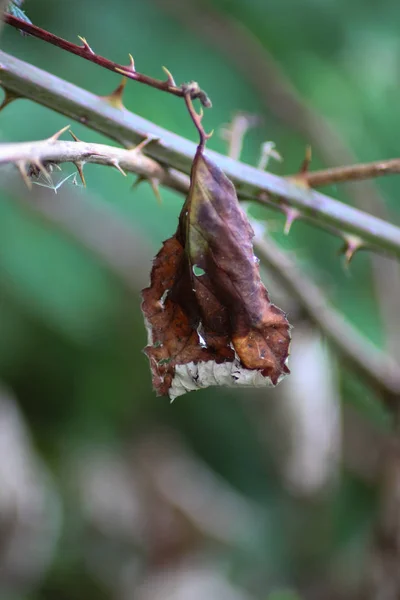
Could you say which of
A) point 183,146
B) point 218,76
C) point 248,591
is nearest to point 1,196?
point 218,76

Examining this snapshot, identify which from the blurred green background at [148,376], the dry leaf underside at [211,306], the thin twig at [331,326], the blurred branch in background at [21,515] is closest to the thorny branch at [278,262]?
the thin twig at [331,326]

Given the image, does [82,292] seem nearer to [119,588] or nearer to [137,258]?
[137,258]

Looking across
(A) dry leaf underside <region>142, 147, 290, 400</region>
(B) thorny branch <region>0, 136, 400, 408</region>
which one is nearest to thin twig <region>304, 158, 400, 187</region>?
(B) thorny branch <region>0, 136, 400, 408</region>

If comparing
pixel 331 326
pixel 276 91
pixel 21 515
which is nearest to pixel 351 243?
pixel 331 326

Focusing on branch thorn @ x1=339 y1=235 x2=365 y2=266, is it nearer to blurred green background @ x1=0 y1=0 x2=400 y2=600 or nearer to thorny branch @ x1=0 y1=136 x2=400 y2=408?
thorny branch @ x1=0 y1=136 x2=400 y2=408

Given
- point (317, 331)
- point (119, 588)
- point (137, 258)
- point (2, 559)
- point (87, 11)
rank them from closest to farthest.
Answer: point (317, 331) → point (2, 559) → point (119, 588) → point (87, 11) → point (137, 258)

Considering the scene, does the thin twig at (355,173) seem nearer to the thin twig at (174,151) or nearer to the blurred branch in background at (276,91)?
the thin twig at (174,151)
